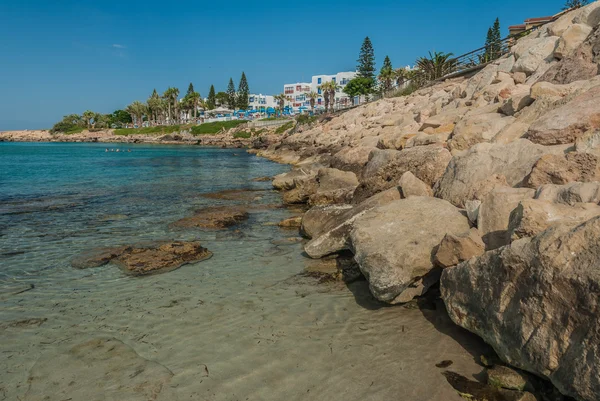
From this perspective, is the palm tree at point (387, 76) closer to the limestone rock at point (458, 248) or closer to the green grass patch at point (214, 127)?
the green grass patch at point (214, 127)

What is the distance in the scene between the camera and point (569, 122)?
26.7 ft

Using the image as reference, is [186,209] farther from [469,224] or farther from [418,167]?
[469,224]

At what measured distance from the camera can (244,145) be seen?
8306 centimetres

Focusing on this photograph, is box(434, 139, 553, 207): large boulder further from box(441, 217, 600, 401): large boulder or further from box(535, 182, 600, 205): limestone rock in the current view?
box(441, 217, 600, 401): large boulder

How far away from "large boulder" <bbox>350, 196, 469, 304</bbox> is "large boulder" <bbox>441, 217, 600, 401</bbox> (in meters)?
1.23

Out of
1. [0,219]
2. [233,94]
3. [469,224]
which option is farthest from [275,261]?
[233,94]

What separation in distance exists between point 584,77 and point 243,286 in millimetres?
12361

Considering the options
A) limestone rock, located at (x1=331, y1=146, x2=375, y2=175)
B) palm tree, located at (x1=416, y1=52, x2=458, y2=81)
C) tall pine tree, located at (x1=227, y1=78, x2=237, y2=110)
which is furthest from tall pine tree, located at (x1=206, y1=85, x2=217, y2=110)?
limestone rock, located at (x1=331, y1=146, x2=375, y2=175)

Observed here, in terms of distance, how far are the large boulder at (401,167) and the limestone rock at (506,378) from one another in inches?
229

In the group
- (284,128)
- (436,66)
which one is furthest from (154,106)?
(436,66)

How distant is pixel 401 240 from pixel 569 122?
15.3 ft

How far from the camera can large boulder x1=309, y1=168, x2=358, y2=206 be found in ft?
45.8

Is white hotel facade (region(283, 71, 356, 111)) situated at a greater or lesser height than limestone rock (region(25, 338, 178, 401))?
greater

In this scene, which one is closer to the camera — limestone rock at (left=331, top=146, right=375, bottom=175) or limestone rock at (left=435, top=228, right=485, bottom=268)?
limestone rock at (left=435, top=228, right=485, bottom=268)
